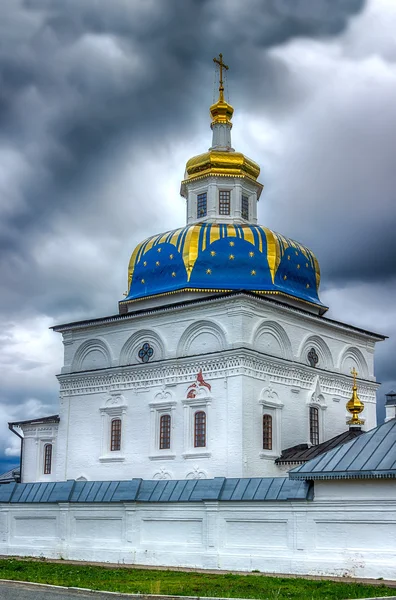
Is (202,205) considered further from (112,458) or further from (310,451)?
(310,451)

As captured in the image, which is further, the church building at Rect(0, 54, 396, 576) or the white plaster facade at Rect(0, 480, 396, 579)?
the church building at Rect(0, 54, 396, 576)

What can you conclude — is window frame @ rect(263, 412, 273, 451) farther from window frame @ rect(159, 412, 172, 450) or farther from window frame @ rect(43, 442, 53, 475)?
window frame @ rect(43, 442, 53, 475)

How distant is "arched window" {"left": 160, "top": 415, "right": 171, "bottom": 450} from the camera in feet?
70.8

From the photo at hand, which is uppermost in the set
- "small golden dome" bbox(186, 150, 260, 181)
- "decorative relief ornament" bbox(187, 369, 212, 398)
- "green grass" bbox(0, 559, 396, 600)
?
"small golden dome" bbox(186, 150, 260, 181)

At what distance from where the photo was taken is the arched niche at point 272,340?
69.7ft

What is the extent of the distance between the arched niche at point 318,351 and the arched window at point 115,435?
524 cm

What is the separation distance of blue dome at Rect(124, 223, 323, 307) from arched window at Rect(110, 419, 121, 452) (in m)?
3.55

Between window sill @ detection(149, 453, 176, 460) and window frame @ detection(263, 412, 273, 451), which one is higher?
window frame @ detection(263, 412, 273, 451)

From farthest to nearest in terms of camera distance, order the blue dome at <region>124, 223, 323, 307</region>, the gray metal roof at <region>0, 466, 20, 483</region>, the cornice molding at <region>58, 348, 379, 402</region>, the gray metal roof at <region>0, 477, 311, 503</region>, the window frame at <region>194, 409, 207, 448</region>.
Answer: the gray metal roof at <region>0, 466, 20, 483</region>
the blue dome at <region>124, 223, 323, 307</region>
the window frame at <region>194, 409, 207, 448</region>
the cornice molding at <region>58, 348, 379, 402</region>
the gray metal roof at <region>0, 477, 311, 503</region>

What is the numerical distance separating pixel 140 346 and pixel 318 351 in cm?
495

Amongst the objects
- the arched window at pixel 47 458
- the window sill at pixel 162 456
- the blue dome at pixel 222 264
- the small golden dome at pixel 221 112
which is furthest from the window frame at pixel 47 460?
the small golden dome at pixel 221 112

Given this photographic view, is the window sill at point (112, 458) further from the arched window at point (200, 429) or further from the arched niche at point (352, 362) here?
the arched niche at point (352, 362)

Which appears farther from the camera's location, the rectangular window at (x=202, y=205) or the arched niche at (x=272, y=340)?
the rectangular window at (x=202, y=205)

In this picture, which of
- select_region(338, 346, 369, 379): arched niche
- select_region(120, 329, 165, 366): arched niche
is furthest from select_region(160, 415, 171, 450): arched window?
select_region(338, 346, 369, 379): arched niche
